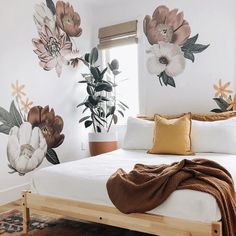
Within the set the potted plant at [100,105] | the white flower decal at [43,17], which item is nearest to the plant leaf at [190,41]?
the potted plant at [100,105]

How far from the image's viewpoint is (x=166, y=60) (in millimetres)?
3941

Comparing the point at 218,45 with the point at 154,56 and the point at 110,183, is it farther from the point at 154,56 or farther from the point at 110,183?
the point at 110,183

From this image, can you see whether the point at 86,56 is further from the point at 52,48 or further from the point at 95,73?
the point at 52,48

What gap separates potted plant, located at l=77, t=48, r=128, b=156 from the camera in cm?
407

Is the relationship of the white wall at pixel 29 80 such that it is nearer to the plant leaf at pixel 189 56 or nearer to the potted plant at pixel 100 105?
the potted plant at pixel 100 105

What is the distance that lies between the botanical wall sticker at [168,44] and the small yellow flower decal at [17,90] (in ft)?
5.59

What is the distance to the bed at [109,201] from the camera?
1770 mm

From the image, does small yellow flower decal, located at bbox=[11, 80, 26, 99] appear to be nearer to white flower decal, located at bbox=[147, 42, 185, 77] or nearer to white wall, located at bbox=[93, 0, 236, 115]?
white wall, located at bbox=[93, 0, 236, 115]

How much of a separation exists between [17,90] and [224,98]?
2453 mm

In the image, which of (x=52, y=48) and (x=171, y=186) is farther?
(x=52, y=48)

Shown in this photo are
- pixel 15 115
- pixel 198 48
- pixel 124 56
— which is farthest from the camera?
pixel 124 56

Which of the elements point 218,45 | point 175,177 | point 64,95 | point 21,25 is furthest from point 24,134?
point 218,45

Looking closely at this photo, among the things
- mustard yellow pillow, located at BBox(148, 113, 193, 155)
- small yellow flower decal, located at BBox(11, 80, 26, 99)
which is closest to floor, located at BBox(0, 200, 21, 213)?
small yellow flower decal, located at BBox(11, 80, 26, 99)

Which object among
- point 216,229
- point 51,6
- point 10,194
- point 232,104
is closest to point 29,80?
point 51,6
